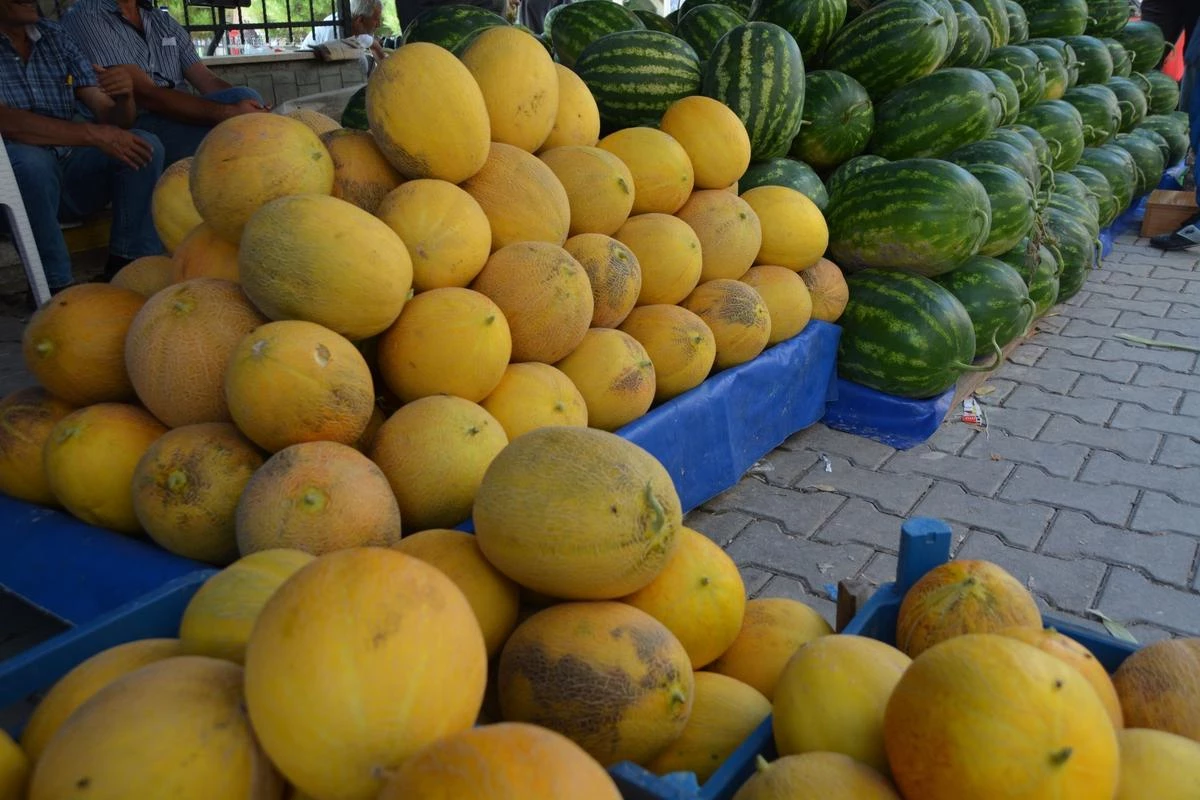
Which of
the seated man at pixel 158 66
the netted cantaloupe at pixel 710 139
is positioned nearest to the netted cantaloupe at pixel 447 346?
the netted cantaloupe at pixel 710 139

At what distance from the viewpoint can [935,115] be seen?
4113mm

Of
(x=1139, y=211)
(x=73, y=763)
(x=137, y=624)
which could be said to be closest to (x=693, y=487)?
(x=137, y=624)

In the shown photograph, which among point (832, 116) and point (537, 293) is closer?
point (537, 293)

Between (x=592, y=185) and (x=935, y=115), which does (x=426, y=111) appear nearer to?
(x=592, y=185)

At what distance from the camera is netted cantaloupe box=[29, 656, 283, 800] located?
85cm

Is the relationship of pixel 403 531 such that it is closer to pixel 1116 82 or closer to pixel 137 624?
pixel 137 624

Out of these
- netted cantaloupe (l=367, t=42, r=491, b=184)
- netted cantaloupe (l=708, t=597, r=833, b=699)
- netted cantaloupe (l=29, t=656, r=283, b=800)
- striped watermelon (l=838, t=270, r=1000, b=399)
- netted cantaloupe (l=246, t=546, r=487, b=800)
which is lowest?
striped watermelon (l=838, t=270, r=1000, b=399)

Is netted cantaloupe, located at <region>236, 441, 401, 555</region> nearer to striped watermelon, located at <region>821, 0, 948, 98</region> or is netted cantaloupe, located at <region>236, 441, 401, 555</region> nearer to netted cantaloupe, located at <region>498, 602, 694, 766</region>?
netted cantaloupe, located at <region>498, 602, 694, 766</region>

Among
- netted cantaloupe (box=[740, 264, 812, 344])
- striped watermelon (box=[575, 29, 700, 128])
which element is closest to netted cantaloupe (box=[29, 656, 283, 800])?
netted cantaloupe (box=[740, 264, 812, 344])

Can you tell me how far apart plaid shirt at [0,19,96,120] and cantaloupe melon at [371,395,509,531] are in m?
4.54

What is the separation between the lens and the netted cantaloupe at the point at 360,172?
2355 millimetres

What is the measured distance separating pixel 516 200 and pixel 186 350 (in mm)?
948

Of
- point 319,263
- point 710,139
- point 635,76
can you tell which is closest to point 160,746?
point 319,263

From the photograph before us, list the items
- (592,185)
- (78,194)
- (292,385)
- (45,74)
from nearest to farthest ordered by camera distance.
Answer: (292,385) → (592,185) → (45,74) → (78,194)
